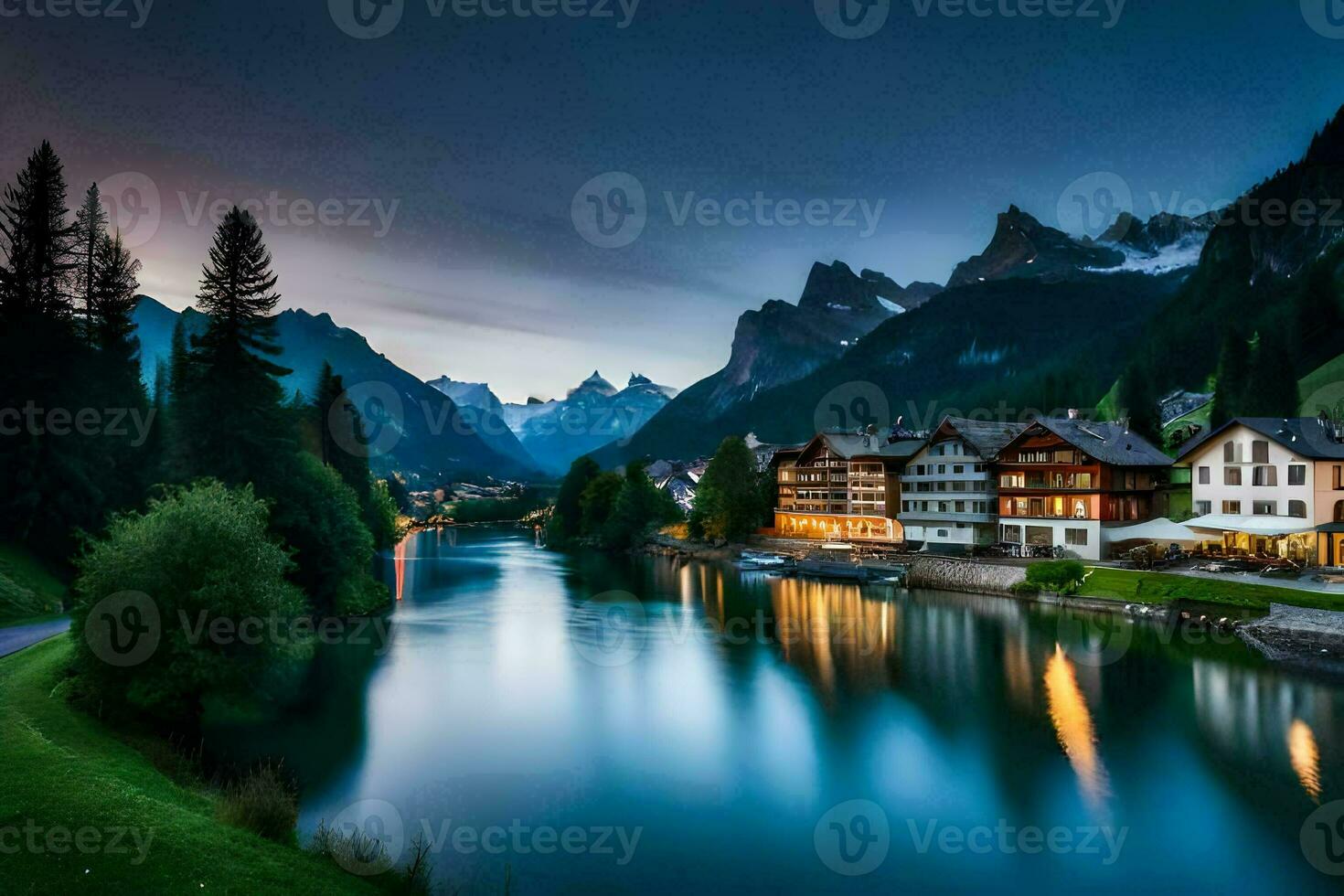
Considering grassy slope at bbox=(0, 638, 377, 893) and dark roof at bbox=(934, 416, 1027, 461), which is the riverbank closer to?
dark roof at bbox=(934, 416, 1027, 461)

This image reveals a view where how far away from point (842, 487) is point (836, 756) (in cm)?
6353

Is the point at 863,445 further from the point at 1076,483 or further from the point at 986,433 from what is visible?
the point at 1076,483

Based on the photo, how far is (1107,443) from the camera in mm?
60594

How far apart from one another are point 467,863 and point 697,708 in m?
15.2

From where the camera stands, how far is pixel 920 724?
28.9 m

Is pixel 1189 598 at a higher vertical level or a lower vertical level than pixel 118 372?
lower

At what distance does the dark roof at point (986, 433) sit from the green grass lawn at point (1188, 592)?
771 inches

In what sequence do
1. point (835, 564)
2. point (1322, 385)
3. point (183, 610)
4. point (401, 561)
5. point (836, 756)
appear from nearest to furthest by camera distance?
point (183, 610) → point (836, 756) → point (835, 564) → point (1322, 385) → point (401, 561)

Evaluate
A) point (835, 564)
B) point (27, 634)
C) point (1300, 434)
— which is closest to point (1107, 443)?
point (1300, 434)

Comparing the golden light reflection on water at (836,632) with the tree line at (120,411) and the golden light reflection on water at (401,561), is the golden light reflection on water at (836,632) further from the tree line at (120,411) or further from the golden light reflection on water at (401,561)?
the golden light reflection on water at (401,561)

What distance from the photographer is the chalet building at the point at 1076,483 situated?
191ft

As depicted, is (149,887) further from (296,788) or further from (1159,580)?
(1159,580)

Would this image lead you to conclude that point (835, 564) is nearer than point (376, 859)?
No

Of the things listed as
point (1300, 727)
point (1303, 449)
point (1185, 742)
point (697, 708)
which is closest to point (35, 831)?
point (697, 708)
